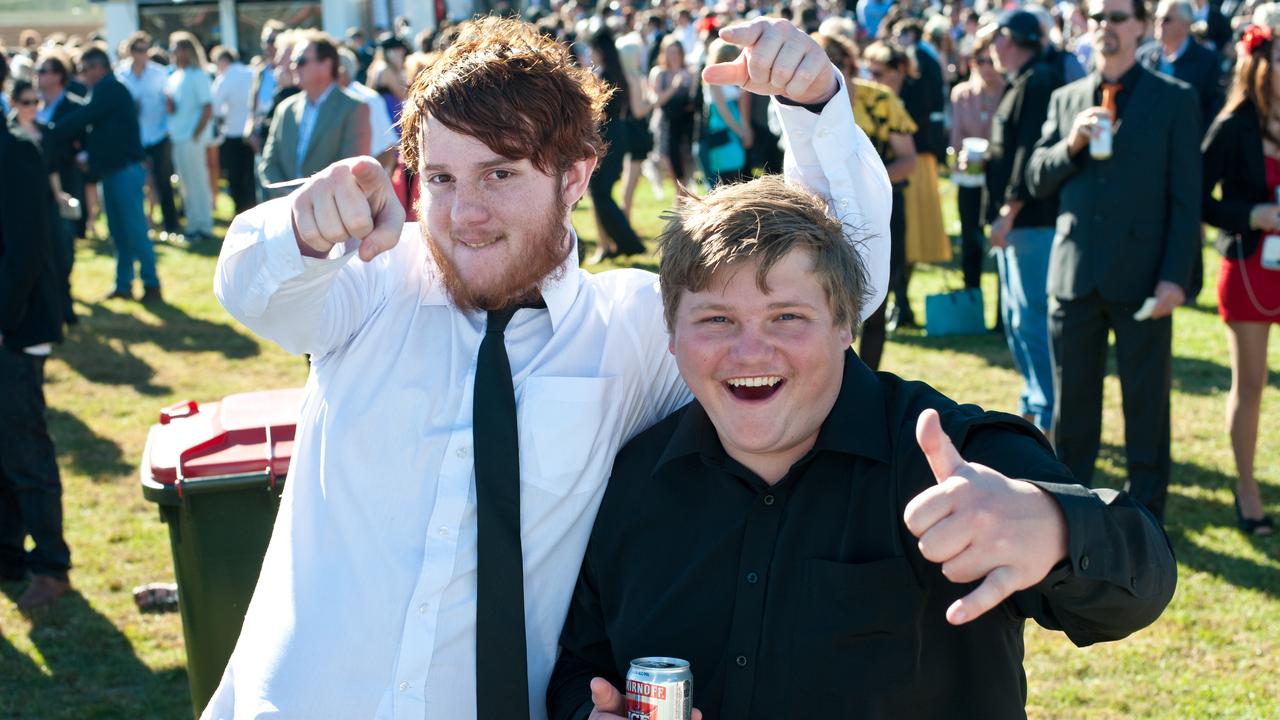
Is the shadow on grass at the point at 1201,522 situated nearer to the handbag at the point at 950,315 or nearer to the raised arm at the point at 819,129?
the handbag at the point at 950,315

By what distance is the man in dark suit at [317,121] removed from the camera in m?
8.13

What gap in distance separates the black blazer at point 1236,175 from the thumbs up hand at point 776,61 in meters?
3.66

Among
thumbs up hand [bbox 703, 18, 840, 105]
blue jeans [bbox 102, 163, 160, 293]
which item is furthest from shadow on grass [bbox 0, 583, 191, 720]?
blue jeans [bbox 102, 163, 160, 293]

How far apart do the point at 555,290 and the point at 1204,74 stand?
25.8 ft

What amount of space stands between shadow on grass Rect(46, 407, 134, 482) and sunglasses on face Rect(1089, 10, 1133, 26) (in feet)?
17.6

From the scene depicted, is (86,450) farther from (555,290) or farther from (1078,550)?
(1078,550)

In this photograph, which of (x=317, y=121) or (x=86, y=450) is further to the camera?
(x=317, y=121)

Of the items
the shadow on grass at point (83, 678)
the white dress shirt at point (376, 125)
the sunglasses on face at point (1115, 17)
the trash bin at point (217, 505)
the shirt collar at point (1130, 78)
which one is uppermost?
the sunglasses on face at point (1115, 17)

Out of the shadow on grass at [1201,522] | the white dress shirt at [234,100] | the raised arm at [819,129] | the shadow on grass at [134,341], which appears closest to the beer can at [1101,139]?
the shadow on grass at [1201,522]

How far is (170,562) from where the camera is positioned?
19.1 feet

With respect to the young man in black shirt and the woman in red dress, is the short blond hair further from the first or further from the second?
the woman in red dress

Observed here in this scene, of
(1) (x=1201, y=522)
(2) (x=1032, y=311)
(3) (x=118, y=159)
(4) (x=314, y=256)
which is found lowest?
(1) (x=1201, y=522)

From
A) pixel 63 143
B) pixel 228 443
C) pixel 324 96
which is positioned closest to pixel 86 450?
pixel 324 96

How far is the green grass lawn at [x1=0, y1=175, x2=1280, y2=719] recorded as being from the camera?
447cm
